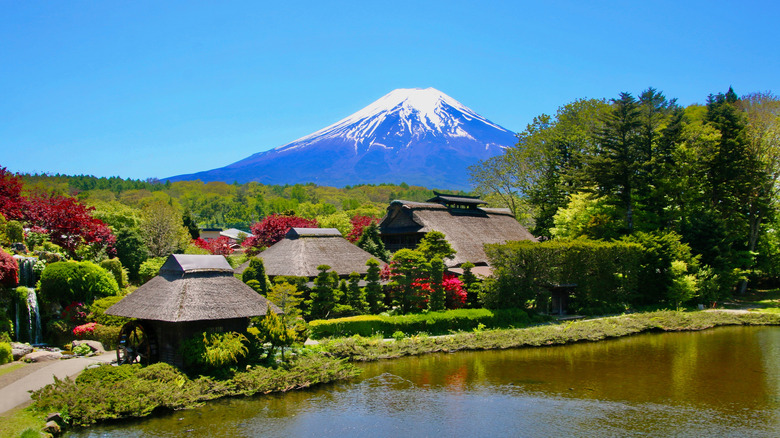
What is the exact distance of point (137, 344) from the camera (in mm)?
18734

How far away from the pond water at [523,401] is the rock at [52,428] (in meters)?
0.44

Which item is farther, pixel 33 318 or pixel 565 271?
pixel 565 271

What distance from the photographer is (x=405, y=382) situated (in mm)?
18375

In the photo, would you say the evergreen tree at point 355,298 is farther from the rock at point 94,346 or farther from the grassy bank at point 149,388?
the rock at point 94,346

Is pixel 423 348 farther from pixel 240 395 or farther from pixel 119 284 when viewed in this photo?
pixel 119 284

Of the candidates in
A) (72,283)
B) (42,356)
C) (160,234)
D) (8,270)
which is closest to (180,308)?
(42,356)

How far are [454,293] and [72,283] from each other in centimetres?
1862

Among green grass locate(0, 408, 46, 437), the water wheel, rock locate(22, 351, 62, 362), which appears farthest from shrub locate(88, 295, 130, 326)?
green grass locate(0, 408, 46, 437)

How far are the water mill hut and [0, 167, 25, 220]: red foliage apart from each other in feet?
37.1

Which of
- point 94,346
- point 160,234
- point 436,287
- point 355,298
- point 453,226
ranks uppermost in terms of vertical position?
point 453,226

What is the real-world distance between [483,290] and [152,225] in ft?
90.0

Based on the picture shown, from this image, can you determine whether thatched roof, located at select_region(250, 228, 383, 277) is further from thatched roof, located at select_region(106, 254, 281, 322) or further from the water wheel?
the water wheel

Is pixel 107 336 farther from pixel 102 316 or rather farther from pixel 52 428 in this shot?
pixel 52 428

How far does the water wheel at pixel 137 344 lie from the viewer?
1817 cm
